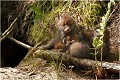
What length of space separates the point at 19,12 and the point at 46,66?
1.79 metres

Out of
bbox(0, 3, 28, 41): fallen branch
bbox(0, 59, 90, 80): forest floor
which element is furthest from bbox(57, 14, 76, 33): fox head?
bbox(0, 3, 28, 41): fallen branch

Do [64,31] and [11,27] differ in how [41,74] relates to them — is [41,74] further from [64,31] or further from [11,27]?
[11,27]

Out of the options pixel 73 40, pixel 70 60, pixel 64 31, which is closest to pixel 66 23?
pixel 64 31

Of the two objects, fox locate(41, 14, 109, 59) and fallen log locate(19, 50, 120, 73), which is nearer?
fallen log locate(19, 50, 120, 73)

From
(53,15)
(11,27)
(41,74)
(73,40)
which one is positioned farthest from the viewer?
(11,27)

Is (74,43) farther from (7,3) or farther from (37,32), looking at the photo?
(7,3)

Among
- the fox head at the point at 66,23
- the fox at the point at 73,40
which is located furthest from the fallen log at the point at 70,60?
the fox head at the point at 66,23

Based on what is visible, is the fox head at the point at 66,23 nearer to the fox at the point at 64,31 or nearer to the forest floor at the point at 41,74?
the fox at the point at 64,31

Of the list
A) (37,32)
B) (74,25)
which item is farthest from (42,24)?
(74,25)

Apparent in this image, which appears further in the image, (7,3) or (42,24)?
(7,3)

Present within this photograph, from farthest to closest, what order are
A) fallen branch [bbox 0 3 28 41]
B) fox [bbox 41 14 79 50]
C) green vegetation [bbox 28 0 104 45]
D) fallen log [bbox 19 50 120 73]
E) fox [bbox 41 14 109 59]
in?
fallen branch [bbox 0 3 28 41] → green vegetation [bbox 28 0 104 45] → fox [bbox 41 14 79 50] → fox [bbox 41 14 109 59] → fallen log [bbox 19 50 120 73]

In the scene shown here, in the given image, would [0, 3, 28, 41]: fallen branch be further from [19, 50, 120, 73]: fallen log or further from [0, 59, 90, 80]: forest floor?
[0, 59, 90, 80]: forest floor

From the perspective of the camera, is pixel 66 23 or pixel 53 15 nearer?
pixel 66 23

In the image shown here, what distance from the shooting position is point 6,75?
326 centimetres
